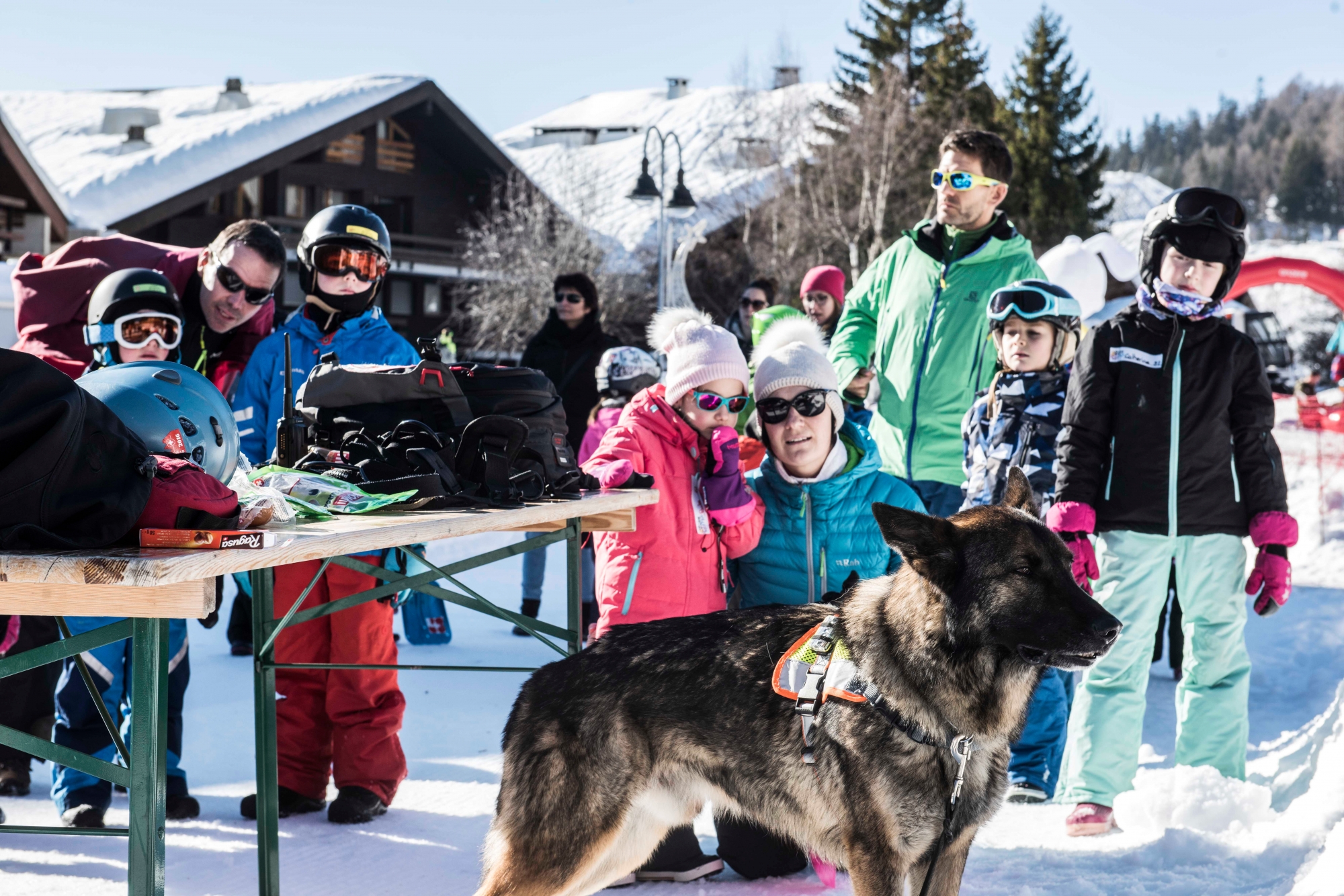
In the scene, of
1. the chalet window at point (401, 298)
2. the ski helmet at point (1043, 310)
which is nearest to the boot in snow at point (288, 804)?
the ski helmet at point (1043, 310)

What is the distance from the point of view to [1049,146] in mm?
40812

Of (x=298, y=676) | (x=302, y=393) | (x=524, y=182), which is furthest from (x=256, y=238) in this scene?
(x=524, y=182)

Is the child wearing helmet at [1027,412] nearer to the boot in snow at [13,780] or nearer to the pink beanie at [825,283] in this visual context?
the pink beanie at [825,283]

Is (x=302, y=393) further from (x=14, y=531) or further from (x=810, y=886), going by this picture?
(x=810, y=886)

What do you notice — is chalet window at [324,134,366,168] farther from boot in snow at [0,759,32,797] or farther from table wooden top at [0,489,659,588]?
table wooden top at [0,489,659,588]

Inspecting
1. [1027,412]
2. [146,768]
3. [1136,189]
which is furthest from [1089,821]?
[1136,189]

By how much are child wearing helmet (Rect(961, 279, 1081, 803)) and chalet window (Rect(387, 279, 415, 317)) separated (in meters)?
27.2

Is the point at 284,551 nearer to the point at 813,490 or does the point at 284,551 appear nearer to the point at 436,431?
the point at 436,431

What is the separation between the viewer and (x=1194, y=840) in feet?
11.8

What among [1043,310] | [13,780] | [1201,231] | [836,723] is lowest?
[13,780]

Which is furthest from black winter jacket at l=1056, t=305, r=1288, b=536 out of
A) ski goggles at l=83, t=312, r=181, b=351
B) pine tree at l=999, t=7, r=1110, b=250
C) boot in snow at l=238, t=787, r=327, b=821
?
pine tree at l=999, t=7, r=1110, b=250

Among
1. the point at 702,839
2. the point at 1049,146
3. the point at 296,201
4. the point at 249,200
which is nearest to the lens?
the point at 702,839

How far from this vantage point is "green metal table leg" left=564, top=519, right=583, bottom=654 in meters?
3.63

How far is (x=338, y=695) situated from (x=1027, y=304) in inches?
117
